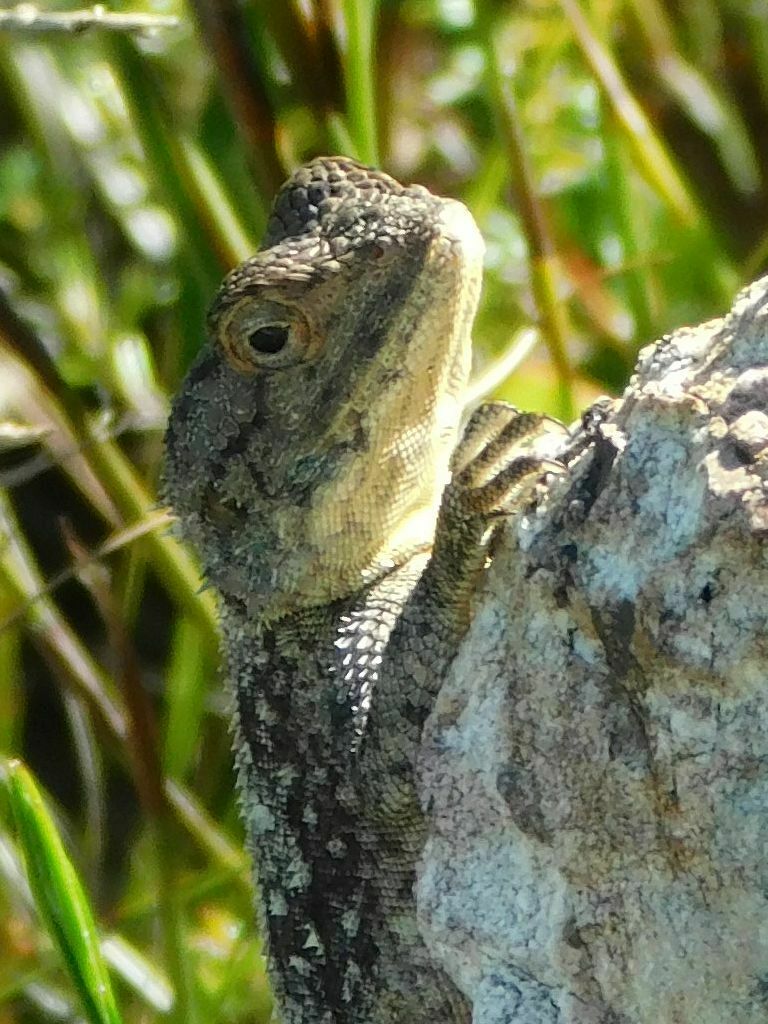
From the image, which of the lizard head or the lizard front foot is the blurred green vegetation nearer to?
the lizard head

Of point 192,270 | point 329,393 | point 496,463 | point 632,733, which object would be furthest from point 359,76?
point 632,733

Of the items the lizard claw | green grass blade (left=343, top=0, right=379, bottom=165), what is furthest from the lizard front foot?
green grass blade (left=343, top=0, right=379, bottom=165)

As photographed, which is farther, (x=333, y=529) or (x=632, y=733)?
(x=333, y=529)

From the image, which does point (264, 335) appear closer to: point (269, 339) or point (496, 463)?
point (269, 339)

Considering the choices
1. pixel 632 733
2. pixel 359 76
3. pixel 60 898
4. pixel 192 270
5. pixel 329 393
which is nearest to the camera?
pixel 632 733

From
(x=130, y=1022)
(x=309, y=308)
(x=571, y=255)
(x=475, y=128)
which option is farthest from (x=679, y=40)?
(x=130, y=1022)

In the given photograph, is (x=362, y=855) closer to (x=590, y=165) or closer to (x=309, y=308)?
(x=309, y=308)

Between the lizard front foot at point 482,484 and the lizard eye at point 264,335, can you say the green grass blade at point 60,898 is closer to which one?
the lizard front foot at point 482,484
